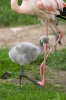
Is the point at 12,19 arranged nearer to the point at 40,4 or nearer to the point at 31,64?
the point at 31,64

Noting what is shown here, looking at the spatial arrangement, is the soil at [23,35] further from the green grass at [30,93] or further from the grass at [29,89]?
the green grass at [30,93]

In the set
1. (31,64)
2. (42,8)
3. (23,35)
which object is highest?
(42,8)

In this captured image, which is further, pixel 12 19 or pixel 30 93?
pixel 12 19

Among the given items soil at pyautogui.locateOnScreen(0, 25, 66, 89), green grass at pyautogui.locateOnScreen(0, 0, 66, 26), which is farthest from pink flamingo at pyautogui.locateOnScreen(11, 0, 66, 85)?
green grass at pyautogui.locateOnScreen(0, 0, 66, 26)

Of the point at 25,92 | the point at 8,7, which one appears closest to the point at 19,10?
the point at 25,92

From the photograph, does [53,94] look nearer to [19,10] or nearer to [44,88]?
[44,88]

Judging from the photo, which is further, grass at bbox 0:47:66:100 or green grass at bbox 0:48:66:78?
green grass at bbox 0:48:66:78

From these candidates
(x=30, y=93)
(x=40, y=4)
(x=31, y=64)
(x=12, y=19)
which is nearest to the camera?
(x=30, y=93)

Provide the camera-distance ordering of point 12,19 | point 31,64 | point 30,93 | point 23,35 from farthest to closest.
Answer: point 12,19 → point 23,35 → point 31,64 → point 30,93

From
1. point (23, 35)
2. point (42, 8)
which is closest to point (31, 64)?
point (42, 8)

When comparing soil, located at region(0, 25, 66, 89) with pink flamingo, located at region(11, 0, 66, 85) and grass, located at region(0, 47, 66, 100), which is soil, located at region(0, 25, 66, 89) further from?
pink flamingo, located at region(11, 0, 66, 85)

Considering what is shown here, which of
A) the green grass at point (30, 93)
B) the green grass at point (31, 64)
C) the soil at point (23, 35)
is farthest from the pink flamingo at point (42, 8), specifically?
the soil at point (23, 35)

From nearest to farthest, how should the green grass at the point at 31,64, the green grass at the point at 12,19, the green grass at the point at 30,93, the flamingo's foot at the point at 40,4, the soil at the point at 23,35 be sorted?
the green grass at the point at 30,93, the flamingo's foot at the point at 40,4, the green grass at the point at 31,64, the soil at the point at 23,35, the green grass at the point at 12,19

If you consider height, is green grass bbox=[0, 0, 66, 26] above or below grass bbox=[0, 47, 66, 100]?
below
